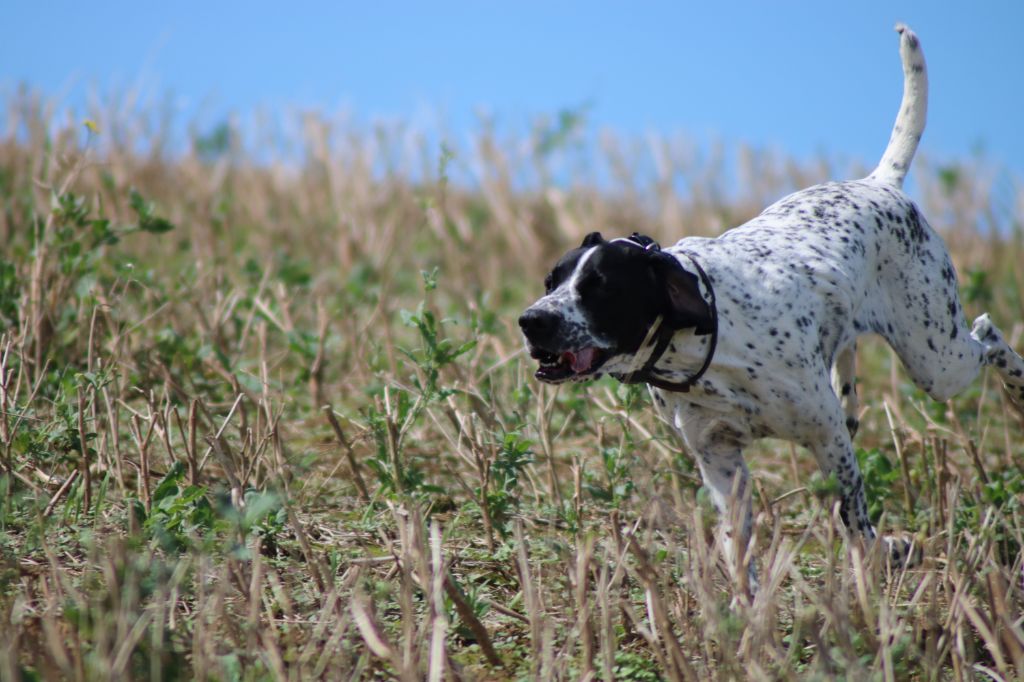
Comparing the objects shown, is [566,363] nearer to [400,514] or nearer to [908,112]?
[400,514]

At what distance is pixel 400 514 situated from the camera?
319 cm

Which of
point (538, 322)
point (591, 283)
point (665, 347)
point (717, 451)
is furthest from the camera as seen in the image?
point (717, 451)

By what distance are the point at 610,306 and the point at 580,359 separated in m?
0.17

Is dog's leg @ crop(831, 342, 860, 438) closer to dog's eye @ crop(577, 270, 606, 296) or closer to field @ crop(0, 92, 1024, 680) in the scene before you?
field @ crop(0, 92, 1024, 680)

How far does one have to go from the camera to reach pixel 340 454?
490 centimetres

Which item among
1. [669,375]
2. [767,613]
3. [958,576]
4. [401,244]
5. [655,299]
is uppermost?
[401,244]

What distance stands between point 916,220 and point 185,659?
2918 mm

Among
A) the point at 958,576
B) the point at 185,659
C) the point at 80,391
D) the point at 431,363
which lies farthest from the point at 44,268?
the point at 958,576

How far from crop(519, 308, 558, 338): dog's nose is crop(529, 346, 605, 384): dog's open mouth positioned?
6 centimetres

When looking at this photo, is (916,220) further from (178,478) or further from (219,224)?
(219,224)

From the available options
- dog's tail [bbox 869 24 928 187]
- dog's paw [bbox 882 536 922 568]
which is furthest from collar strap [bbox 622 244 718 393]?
dog's tail [bbox 869 24 928 187]

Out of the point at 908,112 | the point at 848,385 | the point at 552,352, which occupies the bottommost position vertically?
the point at 848,385

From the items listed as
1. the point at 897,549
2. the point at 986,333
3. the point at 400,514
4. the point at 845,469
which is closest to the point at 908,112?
the point at 986,333

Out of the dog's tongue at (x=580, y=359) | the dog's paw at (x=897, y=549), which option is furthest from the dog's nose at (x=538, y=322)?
the dog's paw at (x=897, y=549)
